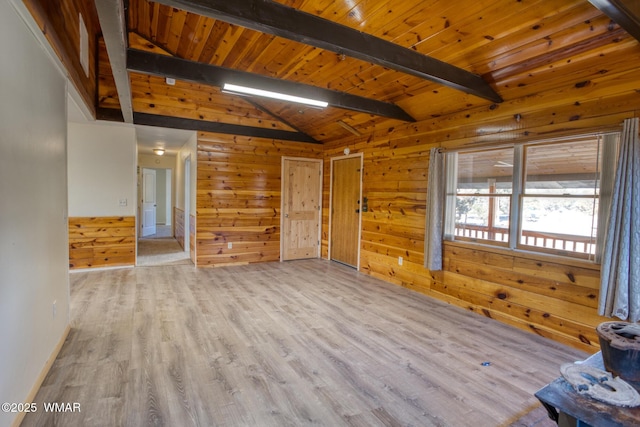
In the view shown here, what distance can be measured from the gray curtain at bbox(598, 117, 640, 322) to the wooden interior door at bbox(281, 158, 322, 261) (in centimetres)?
472

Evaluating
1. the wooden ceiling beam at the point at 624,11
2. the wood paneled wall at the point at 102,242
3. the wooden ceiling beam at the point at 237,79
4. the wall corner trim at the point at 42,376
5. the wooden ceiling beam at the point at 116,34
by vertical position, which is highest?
the wooden ceiling beam at the point at 237,79

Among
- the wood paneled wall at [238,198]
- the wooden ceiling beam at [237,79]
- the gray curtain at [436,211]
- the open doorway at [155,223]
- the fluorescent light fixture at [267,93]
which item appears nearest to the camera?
the wooden ceiling beam at [237,79]

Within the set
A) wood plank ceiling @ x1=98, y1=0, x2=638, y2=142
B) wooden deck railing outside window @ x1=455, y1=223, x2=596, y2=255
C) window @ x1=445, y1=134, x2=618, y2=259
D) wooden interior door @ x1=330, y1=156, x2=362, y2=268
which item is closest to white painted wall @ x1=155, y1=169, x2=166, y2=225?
wood plank ceiling @ x1=98, y1=0, x2=638, y2=142

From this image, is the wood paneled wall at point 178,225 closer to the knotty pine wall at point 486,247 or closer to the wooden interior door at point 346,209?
the wooden interior door at point 346,209

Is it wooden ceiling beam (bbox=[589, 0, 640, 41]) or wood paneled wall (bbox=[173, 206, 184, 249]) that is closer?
wooden ceiling beam (bbox=[589, 0, 640, 41])

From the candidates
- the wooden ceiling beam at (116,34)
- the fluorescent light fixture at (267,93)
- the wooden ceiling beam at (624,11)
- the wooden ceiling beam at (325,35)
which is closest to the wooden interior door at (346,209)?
the fluorescent light fixture at (267,93)

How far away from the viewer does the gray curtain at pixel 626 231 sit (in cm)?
245

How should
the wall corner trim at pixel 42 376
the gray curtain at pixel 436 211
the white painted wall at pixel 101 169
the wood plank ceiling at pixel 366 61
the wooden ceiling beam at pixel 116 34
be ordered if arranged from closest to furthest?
1. the wall corner trim at pixel 42 376
2. the wooden ceiling beam at pixel 116 34
3. the wood plank ceiling at pixel 366 61
4. the gray curtain at pixel 436 211
5. the white painted wall at pixel 101 169

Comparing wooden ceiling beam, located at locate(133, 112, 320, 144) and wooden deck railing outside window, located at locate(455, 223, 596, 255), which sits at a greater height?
wooden ceiling beam, located at locate(133, 112, 320, 144)

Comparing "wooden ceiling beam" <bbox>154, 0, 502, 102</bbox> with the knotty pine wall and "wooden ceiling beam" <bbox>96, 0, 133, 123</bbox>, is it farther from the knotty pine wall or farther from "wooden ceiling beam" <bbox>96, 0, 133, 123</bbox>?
the knotty pine wall

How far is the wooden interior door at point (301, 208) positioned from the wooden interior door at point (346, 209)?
38 cm

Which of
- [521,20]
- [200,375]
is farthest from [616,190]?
[200,375]

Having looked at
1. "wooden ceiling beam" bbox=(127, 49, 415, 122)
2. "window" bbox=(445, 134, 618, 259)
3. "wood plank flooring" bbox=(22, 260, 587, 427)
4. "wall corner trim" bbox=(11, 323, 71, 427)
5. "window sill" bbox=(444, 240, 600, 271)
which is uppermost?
"wooden ceiling beam" bbox=(127, 49, 415, 122)

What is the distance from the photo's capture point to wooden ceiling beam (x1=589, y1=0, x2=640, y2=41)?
1791mm
